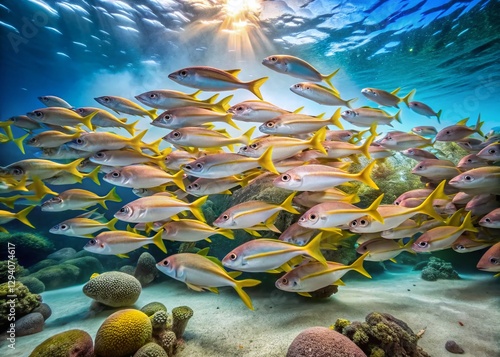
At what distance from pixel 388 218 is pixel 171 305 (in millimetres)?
5383

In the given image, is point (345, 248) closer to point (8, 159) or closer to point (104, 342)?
point (104, 342)

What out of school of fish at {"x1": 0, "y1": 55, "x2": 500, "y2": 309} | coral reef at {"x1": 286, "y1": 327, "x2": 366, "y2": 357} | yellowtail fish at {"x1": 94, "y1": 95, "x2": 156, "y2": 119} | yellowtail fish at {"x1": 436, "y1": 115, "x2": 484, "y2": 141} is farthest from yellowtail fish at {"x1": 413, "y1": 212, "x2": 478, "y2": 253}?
yellowtail fish at {"x1": 94, "y1": 95, "x2": 156, "y2": 119}

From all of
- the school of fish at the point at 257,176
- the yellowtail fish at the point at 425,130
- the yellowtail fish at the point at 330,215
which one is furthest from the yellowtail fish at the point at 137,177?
the yellowtail fish at the point at 425,130

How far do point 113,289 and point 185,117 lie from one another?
4267 millimetres

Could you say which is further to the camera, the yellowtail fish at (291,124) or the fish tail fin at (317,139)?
the yellowtail fish at (291,124)

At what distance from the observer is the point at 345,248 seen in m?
5.78

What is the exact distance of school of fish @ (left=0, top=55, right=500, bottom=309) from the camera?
2922mm

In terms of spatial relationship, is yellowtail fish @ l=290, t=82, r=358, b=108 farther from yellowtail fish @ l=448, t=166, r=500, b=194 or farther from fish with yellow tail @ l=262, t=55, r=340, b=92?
yellowtail fish @ l=448, t=166, r=500, b=194

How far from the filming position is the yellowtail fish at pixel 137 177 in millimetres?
3322

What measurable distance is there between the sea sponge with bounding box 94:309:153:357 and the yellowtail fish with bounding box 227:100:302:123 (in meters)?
3.43

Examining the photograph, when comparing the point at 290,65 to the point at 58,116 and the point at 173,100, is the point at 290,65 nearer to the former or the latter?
the point at 173,100

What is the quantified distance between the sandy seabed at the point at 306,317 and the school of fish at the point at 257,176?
1279 mm

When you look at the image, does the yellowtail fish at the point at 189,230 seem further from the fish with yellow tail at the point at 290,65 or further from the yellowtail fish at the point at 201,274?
the fish with yellow tail at the point at 290,65

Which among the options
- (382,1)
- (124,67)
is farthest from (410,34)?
(124,67)
